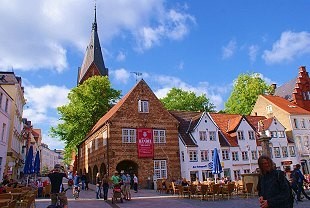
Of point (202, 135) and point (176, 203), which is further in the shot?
point (202, 135)

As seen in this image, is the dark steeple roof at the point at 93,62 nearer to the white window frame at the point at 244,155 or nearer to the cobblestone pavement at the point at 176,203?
the white window frame at the point at 244,155

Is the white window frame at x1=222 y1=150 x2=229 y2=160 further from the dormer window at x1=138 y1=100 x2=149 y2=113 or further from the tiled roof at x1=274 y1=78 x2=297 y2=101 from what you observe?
the tiled roof at x1=274 y1=78 x2=297 y2=101

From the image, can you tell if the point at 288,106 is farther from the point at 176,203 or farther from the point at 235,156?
the point at 176,203

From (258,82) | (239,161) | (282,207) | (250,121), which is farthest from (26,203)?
(258,82)

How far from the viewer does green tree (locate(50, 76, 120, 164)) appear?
141 feet

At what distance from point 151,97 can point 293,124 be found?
2276 centimetres

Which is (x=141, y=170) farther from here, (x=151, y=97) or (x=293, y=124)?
(x=293, y=124)

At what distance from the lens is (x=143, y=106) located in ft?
110

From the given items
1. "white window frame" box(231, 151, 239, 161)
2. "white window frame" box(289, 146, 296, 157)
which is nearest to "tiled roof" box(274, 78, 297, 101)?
"white window frame" box(289, 146, 296, 157)

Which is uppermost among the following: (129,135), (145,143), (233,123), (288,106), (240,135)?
(288,106)

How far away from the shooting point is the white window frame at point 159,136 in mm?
33112

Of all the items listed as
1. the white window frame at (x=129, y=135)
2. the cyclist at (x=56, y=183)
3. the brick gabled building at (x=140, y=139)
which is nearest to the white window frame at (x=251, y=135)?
the brick gabled building at (x=140, y=139)

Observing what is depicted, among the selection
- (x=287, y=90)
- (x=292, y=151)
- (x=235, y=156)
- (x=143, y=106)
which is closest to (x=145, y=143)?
(x=143, y=106)

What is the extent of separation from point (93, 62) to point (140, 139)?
1395 inches
